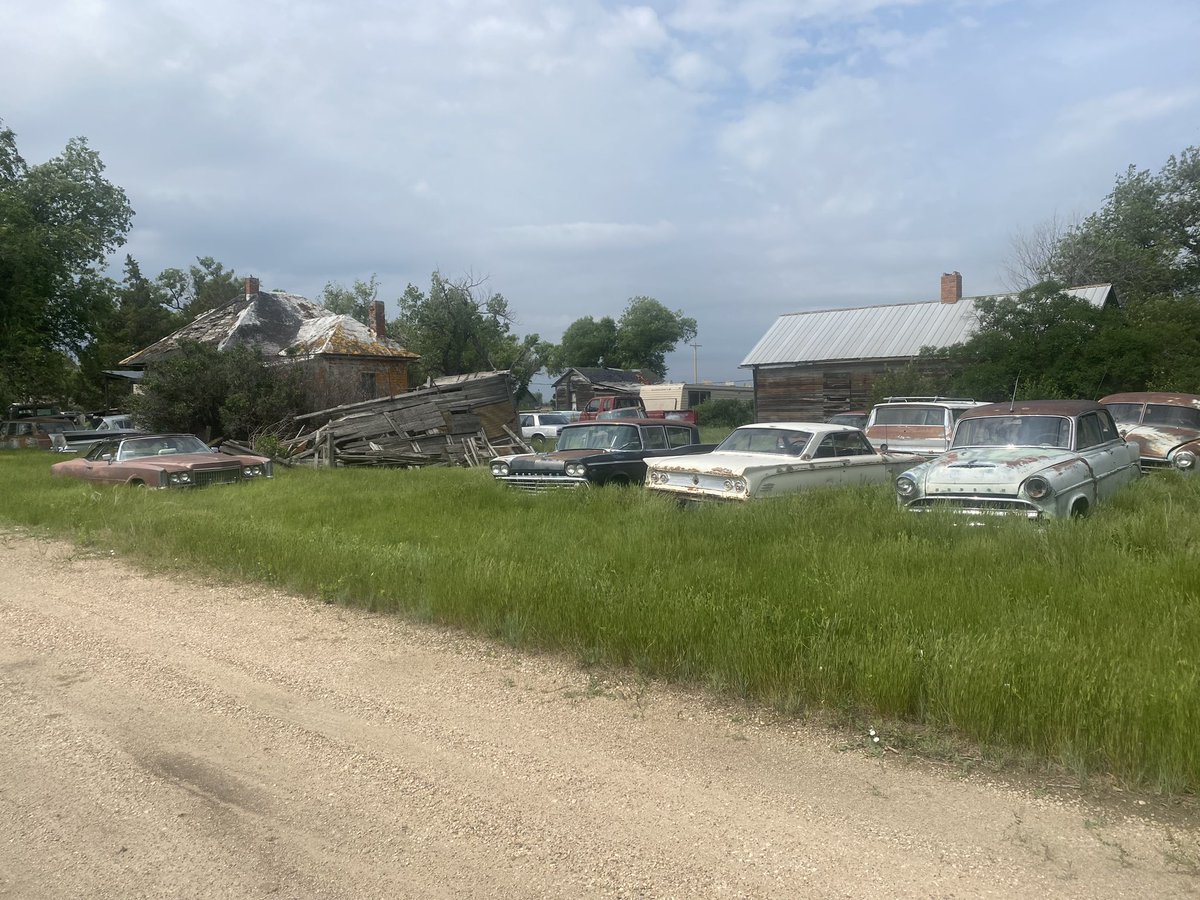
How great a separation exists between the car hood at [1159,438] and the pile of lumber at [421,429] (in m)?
14.7

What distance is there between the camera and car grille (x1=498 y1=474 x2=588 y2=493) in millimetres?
12664

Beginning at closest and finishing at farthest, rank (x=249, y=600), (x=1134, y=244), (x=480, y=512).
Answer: (x=249, y=600) < (x=480, y=512) < (x=1134, y=244)

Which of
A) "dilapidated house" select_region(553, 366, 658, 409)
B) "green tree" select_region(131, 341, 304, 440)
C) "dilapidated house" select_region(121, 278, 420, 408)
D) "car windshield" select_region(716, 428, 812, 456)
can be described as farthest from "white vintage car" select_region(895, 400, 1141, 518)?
"dilapidated house" select_region(553, 366, 658, 409)

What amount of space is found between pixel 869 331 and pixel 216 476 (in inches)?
1095

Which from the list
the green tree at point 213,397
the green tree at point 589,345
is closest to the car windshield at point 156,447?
the green tree at point 213,397

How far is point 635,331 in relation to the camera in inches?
3447

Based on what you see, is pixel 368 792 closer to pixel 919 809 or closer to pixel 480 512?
pixel 919 809

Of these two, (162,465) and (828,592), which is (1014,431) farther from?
(162,465)

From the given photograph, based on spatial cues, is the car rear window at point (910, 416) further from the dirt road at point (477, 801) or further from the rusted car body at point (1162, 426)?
→ the dirt road at point (477, 801)

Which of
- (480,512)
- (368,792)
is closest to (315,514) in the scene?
(480,512)

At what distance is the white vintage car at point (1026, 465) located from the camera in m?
8.95

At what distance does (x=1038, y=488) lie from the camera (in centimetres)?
877

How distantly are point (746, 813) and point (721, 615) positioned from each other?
212 cm

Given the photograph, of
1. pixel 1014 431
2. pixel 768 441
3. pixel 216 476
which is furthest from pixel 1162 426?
pixel 216 476
